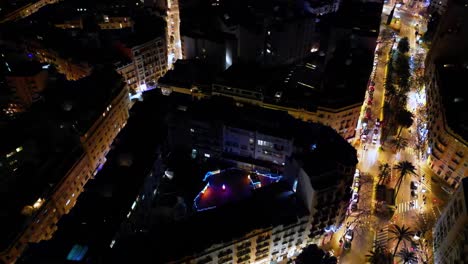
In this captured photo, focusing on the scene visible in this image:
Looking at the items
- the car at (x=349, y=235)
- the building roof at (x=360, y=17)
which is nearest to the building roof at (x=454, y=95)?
the building roof at (x=360, y=17)

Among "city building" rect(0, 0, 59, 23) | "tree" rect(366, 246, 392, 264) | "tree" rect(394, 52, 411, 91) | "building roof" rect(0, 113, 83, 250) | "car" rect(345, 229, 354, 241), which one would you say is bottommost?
"car" rect(345, 229, 354, 241)

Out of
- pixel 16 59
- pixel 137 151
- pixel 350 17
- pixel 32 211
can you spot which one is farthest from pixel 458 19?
pixel 16 59

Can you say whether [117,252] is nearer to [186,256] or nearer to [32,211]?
[186,256]

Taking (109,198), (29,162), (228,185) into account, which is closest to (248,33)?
(228,185)

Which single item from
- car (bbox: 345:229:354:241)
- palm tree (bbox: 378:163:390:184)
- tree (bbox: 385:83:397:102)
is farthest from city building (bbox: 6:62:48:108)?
tree (bbox: 385:83:397:102)

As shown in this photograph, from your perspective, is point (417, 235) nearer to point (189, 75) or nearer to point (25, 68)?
point (189, 75)

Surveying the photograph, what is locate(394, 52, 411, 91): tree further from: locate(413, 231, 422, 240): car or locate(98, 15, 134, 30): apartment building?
locate(98, 15, 134, 30): apartment building
